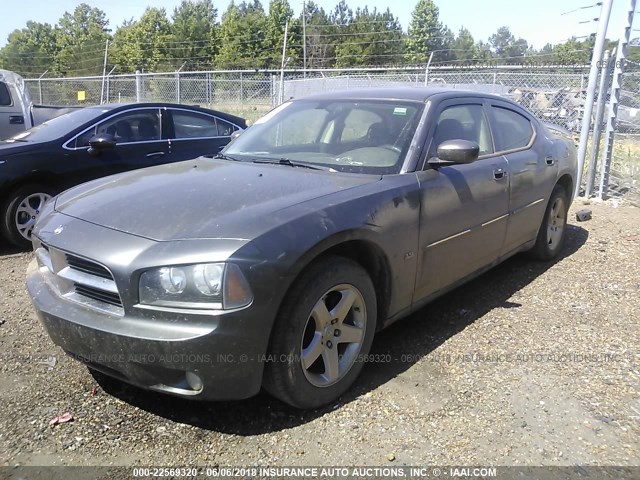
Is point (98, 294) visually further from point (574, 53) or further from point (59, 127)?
point (574, 53)

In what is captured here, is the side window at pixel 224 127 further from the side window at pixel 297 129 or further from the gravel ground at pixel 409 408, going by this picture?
the gravel ground at pixel 409 408

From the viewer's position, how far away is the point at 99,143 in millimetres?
5965

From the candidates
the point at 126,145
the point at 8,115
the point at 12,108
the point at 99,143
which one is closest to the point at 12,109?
the point at 12,108

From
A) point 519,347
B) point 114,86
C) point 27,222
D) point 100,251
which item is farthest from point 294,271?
point 114,86

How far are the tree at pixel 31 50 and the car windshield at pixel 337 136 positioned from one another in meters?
58.1

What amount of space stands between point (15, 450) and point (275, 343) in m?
1.30

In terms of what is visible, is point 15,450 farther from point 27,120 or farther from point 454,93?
point 27,120

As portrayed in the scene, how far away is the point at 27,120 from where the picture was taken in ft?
29.2

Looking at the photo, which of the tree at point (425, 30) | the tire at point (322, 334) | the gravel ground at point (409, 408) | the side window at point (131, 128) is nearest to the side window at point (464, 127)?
the tire at point (322, 334)

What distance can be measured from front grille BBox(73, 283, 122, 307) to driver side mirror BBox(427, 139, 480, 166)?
6.75 feet

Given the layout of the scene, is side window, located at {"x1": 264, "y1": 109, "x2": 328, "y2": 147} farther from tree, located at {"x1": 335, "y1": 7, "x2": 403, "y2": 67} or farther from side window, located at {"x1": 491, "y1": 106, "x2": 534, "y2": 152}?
tree, located at {"x1": 335, "y1": 7, "x2": 403, "y2": 67}

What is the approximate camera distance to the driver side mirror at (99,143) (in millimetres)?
5973

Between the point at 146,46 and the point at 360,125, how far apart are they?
6026 centimetres

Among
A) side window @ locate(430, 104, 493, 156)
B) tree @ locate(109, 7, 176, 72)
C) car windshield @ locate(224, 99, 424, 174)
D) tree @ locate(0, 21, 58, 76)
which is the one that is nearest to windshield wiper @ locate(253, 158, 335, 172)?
car windshield @ locate(224, 99, 424, 174)
